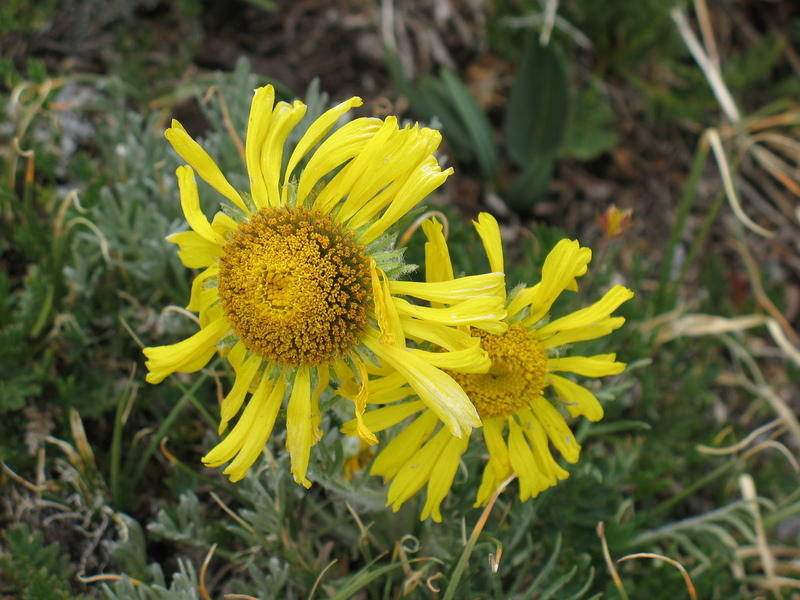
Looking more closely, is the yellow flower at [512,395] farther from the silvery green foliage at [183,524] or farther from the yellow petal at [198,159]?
the silvery green foliage at [183,524]

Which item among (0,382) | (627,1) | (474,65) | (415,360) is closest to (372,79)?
(474,65)

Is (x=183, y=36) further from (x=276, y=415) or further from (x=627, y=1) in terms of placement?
(x=276, y=415)

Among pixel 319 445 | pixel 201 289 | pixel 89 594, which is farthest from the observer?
pixel 89 594

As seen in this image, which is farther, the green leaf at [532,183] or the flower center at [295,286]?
the green leaf at [532,183]

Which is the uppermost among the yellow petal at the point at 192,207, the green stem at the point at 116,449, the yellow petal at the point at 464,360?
the yellow petal at the point at 192,207

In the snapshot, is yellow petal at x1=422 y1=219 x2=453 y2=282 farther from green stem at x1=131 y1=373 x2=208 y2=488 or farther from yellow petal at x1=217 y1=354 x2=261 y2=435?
green stem at x1=131 y1=373 x2=208 y2=488

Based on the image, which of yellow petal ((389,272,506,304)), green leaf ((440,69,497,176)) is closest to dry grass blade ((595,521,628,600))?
yellow petal ((389,272,506,304))

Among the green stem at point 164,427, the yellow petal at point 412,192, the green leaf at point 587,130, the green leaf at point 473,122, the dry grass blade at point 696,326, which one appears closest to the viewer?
the yellow petal at point 412,192

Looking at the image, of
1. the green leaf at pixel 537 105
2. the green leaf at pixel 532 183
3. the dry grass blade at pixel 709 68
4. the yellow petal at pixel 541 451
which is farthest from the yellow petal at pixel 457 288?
the dry grass blade at pixel 709 68
